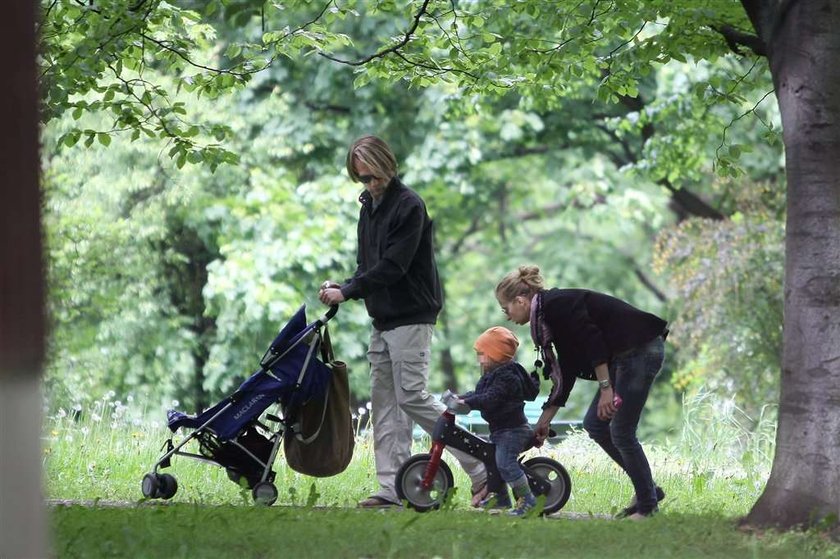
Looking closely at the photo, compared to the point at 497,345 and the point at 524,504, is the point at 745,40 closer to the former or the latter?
the point at 497,345

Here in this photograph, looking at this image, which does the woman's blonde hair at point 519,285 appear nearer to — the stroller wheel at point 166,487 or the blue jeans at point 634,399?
the blue jeans at point 634,399

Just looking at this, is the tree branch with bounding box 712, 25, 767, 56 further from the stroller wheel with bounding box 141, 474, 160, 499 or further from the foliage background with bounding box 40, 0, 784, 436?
the foliage background with bounding box 40, 0, 784, 436

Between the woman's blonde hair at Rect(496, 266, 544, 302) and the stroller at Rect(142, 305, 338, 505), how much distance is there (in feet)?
3.38

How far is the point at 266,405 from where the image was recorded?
27.0ft

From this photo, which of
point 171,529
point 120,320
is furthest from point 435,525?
point 120,320

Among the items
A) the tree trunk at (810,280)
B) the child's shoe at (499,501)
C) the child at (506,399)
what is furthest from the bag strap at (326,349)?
the tree trunk at (810,280)

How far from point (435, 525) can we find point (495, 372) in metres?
1.47

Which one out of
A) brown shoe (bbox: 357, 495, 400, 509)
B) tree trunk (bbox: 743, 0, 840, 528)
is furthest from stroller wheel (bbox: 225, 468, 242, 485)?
tree trunk (bbox: 743, 0, 840, 528)

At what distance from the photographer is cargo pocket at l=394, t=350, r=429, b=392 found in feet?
27.1

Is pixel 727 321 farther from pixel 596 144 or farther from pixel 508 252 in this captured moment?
pixel 508 252

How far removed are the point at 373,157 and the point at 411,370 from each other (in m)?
1.27

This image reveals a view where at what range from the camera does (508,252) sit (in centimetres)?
2631

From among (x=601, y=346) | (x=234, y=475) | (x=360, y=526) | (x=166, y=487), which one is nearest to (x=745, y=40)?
(x=601, y=346)

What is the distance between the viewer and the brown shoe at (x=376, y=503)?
27.1 feet
